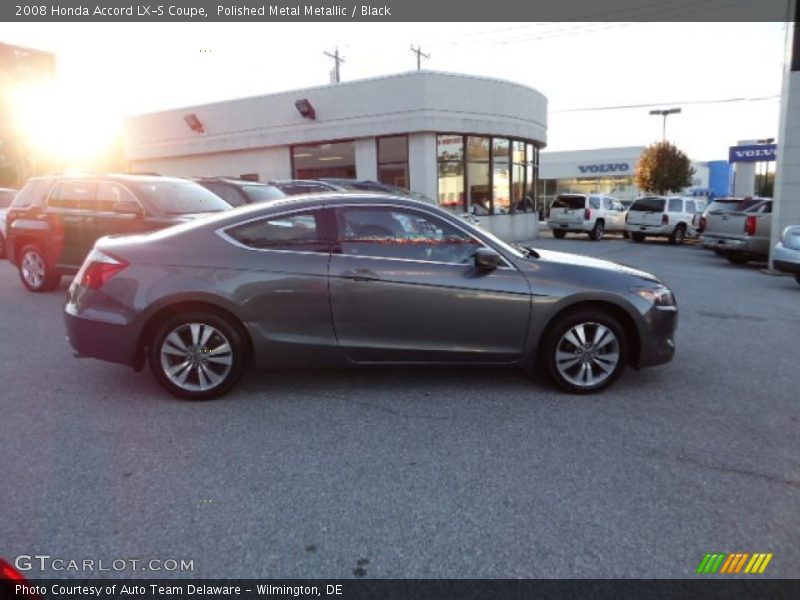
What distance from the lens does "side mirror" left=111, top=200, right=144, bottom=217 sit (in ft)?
26.3

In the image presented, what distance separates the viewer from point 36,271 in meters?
9.18

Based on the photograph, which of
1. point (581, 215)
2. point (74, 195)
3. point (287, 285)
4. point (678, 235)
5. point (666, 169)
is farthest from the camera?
point (666, 169)

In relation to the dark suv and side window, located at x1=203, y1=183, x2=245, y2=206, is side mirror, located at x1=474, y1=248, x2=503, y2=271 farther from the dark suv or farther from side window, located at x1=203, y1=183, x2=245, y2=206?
side window, located at x1=203, y1=183, x2=245, y2=206

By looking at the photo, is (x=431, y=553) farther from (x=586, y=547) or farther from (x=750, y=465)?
(x=750, y=465)

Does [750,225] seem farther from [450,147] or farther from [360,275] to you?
[360,275]

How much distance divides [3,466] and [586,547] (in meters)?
3.33

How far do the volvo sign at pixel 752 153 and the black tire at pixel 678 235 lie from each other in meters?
14.0

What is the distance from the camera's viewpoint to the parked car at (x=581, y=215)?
22.6m

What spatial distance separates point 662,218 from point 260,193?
16665mm

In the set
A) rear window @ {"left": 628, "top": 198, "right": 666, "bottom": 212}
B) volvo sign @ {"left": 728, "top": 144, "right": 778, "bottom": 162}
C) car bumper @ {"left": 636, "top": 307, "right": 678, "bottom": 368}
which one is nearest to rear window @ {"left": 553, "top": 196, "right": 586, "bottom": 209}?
rear window @ {"left": 628, "top": 198, "right": 666, "bottom": 212}

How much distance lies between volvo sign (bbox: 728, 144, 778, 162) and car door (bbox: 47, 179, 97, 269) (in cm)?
3467

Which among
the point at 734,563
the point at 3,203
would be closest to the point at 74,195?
the point at 3,203

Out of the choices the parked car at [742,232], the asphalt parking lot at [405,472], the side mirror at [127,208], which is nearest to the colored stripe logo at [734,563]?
the asphalt parking lot at [405,472]
